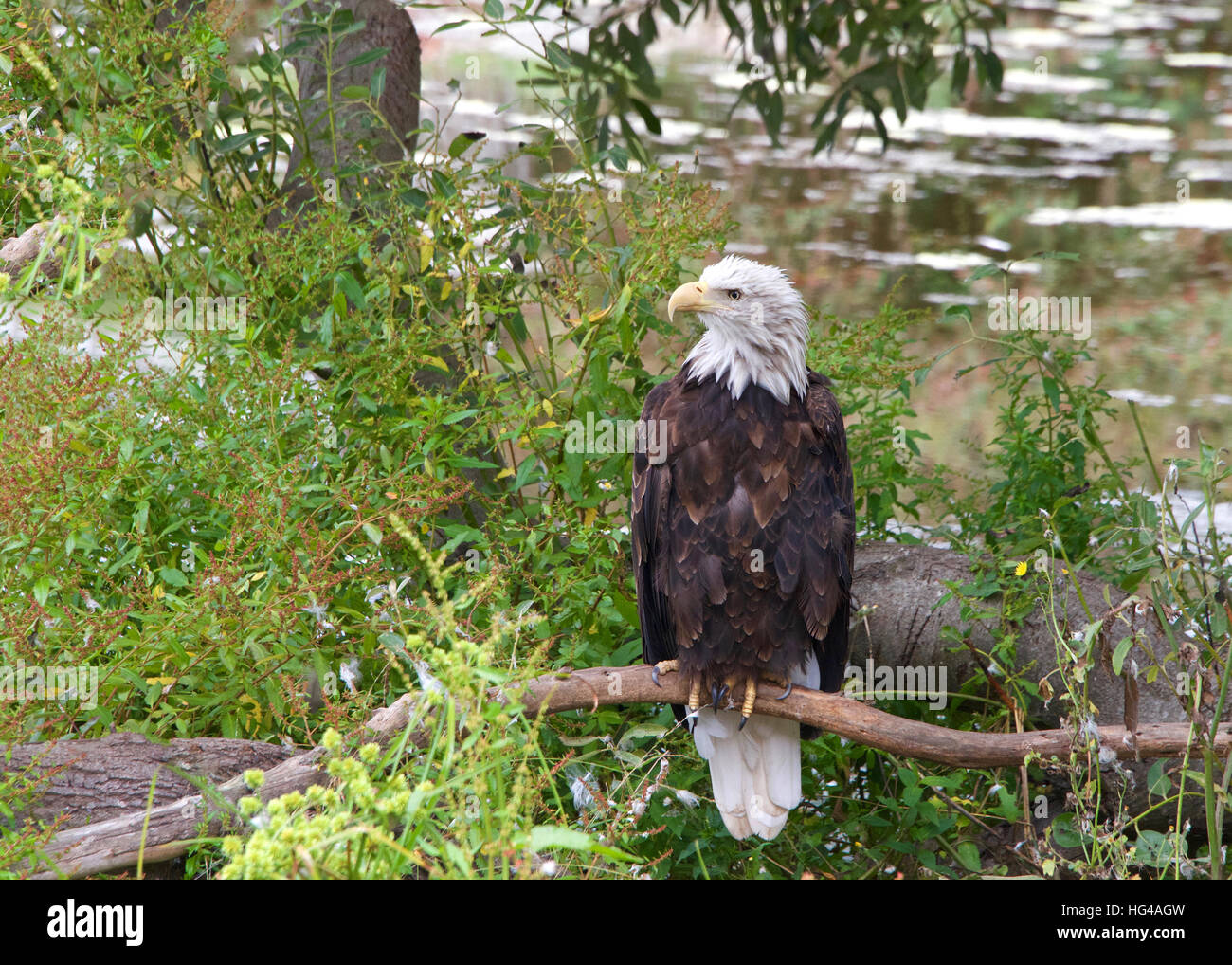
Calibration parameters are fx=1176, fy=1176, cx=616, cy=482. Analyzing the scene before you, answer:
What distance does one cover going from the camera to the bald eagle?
284 cm

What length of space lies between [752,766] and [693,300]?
46.1 inches

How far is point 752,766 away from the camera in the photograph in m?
2.93

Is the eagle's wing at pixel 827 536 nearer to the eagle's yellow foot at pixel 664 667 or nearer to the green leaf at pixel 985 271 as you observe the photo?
the eagle's yellow foot at pixel 664 667

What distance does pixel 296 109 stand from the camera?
3.38 m

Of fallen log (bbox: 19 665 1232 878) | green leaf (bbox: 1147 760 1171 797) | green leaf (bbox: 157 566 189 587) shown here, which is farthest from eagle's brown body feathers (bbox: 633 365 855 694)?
green leaf (bbox: 157 566 189 587)

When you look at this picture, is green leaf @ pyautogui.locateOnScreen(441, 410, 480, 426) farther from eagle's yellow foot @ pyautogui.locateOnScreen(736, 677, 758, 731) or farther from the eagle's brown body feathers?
eagle's yellow foot @ pyautogui.locateOnScreen(736, 677, 758, 731)

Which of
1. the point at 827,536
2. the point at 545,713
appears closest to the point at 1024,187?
the point at 827,536

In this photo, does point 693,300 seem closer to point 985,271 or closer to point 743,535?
point 743,535

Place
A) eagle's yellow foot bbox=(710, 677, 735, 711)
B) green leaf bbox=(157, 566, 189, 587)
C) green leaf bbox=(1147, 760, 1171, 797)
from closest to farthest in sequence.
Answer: green leaf bbox=(1147, 760, 1171, 797)
green leaf bbox=(157, 566, 189, 587)
eagle's yellow foot bbox=(710, 677, 735, 711)

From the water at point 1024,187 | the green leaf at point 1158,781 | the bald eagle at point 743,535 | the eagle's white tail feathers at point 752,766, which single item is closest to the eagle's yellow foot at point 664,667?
the bald eagle at point 743,535

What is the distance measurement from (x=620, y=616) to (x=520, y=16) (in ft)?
5.09

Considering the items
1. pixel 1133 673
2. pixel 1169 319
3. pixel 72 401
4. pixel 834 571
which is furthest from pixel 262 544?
pixel 1169 319

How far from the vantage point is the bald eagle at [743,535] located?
112 inches

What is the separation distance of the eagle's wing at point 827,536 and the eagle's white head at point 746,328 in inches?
4.5
